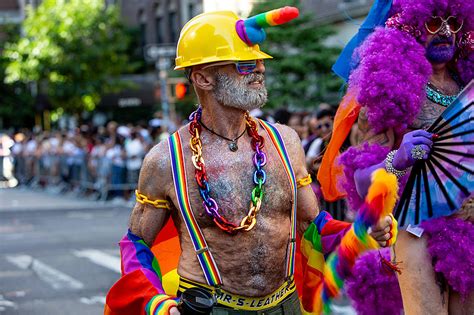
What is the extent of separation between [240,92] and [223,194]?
0.41 meters

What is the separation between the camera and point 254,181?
388 cm

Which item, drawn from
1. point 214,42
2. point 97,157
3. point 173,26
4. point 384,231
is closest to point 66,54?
point 173,26

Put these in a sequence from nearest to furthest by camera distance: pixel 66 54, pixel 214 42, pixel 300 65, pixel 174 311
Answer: pixel 174 311 < pixel 214 42 < pixel 300 65 < pixel 66 54

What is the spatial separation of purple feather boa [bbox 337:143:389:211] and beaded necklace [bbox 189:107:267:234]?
77cm

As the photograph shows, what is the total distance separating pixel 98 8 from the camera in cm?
3578

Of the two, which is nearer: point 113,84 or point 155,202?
point 155,202

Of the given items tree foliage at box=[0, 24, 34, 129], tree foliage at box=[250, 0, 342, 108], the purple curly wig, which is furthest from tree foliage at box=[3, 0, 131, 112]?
the purple curly wig

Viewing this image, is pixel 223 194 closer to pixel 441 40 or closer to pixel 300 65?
pixel 441 40

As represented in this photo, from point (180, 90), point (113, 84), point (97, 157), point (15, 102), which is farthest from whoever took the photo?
point (15, 102)

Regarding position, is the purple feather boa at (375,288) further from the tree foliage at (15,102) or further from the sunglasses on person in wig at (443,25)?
the tree foliage at (15,102)

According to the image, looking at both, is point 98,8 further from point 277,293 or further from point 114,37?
point 277,293

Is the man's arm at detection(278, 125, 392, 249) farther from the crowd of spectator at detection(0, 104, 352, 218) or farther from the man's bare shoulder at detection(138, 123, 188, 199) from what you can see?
the crowd of spectator at detection(0, 104, 352, 218)

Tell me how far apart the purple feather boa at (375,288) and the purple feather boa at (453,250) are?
460 mm

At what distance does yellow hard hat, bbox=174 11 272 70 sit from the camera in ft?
12.5
